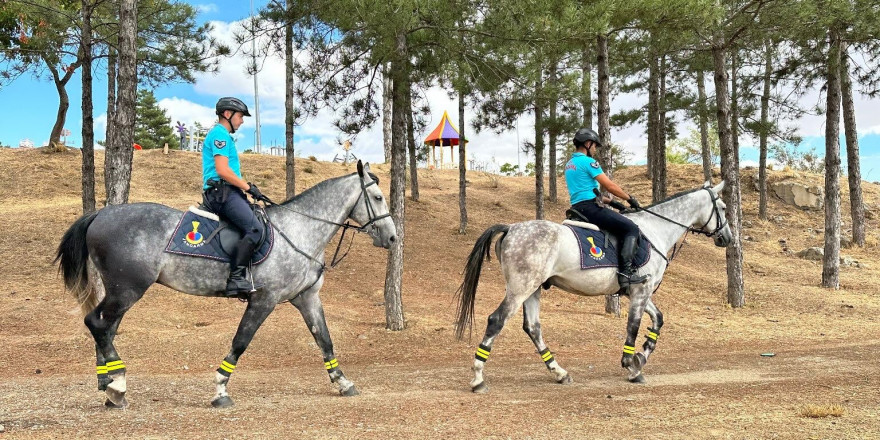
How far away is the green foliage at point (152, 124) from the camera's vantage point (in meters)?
58.2

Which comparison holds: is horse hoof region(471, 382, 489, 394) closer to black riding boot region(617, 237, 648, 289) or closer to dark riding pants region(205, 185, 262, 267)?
black riding boot region(617, 237, 648, 289)

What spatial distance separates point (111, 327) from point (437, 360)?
5173mm

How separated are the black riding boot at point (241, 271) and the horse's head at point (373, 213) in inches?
51.4

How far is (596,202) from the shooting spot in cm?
812

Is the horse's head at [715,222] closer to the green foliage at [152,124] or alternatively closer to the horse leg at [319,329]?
the horse leg at [319,329]

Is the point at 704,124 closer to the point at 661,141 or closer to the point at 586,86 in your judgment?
the point at 661,141

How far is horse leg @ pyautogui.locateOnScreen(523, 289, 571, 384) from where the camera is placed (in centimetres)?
786

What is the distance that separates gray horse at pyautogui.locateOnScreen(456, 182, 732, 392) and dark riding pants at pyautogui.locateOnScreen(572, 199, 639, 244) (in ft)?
1.58

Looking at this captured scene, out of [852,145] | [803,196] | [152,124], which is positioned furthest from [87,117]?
[152,124]

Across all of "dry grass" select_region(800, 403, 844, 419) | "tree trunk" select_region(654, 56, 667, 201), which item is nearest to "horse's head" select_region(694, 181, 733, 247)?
"dry grass" select_region(800, 403, 844, 419)

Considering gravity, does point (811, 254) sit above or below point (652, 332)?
below

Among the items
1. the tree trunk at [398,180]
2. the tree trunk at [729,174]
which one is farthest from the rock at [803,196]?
the tree trunk at [398,180]

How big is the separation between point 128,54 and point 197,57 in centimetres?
649

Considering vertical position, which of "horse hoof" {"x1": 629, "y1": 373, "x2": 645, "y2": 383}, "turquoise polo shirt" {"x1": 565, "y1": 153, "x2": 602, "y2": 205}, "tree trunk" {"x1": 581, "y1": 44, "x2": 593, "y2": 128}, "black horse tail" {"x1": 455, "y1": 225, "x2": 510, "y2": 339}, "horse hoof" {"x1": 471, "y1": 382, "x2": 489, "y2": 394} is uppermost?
"tree trunk" {"x1": 581, "y1": 44, "x2": 593, "y2": 128}
